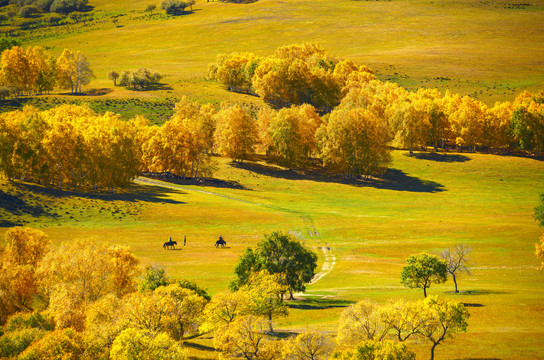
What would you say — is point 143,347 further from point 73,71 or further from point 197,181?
point 73,71

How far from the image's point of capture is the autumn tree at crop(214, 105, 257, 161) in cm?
13825

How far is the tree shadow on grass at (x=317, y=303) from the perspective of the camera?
53.4m

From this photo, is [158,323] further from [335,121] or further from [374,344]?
[335,121]

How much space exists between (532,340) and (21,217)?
2929 inches

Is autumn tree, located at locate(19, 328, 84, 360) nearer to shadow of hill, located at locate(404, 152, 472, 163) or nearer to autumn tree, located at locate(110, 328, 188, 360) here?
autumn tree, located at locate(110, 328, 188, 360)

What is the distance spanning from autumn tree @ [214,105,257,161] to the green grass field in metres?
3.97

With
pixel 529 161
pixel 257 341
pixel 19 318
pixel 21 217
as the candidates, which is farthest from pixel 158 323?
pixel 529 161

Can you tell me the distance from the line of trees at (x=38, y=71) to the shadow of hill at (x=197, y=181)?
2859 inches

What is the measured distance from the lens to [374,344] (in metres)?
37.4

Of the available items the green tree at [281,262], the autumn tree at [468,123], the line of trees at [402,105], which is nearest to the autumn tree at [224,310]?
the green tree at [281,262]

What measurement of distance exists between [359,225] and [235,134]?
55.0 metres

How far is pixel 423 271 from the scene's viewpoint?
54531 mm

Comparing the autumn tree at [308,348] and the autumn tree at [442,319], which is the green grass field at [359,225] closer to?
the autumn tree at [442,319]

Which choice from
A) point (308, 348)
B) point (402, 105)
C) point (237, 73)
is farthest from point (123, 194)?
point (237, 73)
